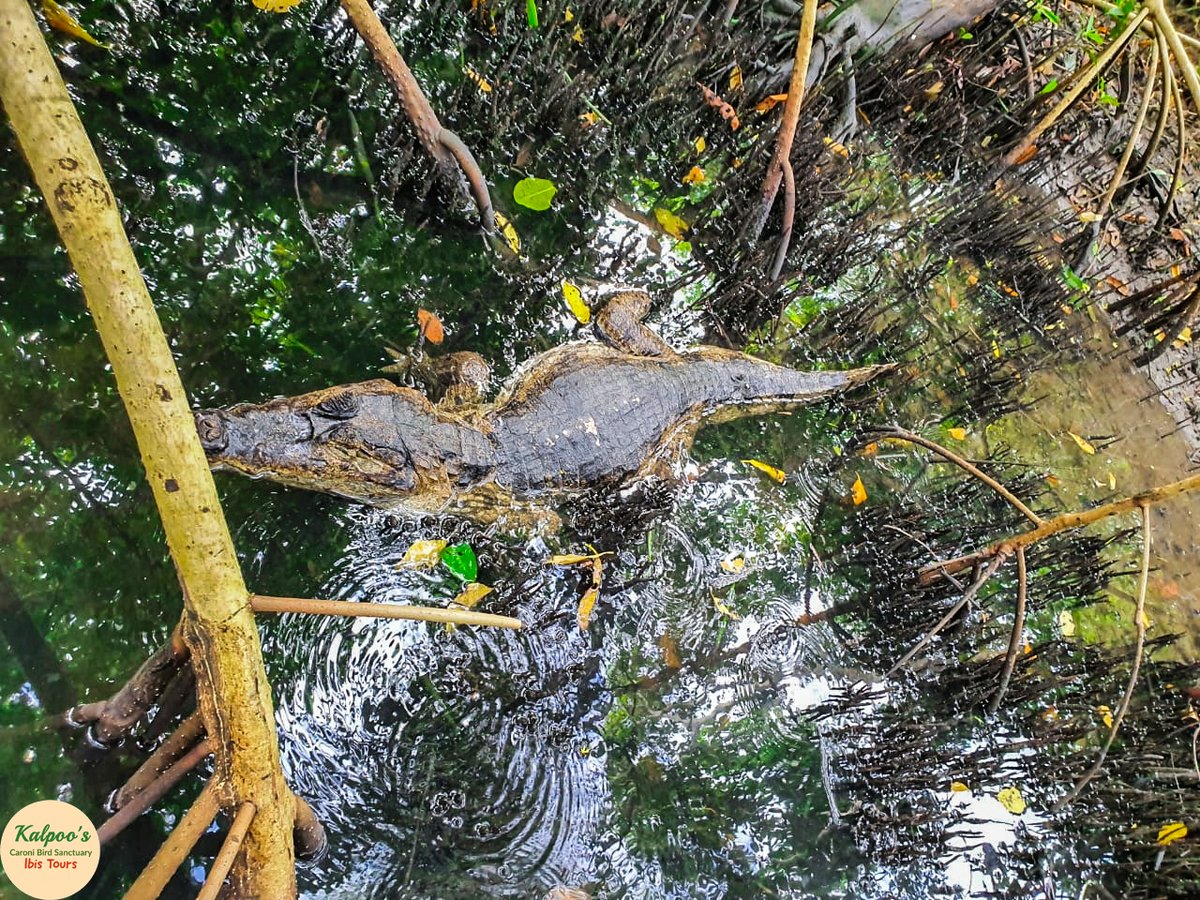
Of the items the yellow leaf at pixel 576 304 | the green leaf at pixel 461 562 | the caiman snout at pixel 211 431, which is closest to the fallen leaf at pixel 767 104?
the yellow leaf at pixel 576 304

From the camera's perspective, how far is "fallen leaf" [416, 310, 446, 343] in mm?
3223

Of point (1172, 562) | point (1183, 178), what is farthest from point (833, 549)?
point (1183, 178)

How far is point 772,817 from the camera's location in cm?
290

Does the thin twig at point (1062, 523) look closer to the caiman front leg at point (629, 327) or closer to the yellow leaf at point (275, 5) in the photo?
the caiman front leg at point (629, 327)

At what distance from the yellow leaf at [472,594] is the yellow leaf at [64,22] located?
9.25 feet

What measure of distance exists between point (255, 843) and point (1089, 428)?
203 inches

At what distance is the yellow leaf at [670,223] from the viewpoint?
A: 4031 millimetres

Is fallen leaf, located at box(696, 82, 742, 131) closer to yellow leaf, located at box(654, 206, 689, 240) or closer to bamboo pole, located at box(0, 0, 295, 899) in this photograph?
yellow leaf, located at box(654, 206, 689, 240)

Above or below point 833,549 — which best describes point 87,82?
above

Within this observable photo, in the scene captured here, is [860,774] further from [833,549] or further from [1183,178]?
[1183,178]

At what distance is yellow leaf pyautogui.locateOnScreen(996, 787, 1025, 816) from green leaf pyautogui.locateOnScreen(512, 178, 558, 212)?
3.64m

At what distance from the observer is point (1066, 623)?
3.81 meters

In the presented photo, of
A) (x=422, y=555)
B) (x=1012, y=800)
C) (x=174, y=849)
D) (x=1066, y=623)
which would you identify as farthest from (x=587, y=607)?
(x=1066, y=623)

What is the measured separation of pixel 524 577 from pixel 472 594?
25cm
